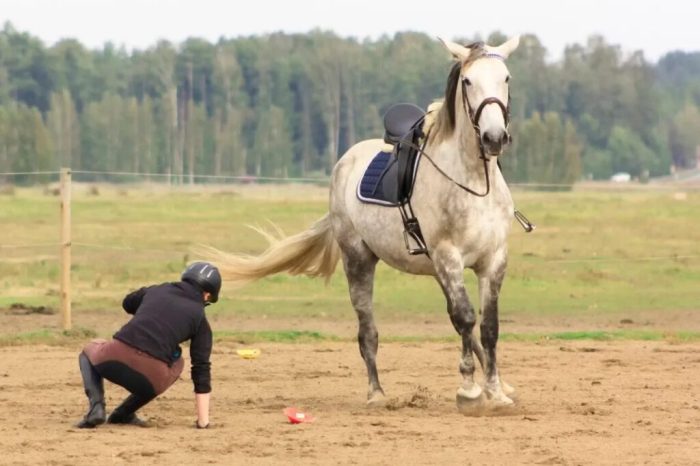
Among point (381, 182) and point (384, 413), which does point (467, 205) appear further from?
point (384, 413)

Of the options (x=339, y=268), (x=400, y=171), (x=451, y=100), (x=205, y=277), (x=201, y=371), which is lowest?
(x=339, y=268)

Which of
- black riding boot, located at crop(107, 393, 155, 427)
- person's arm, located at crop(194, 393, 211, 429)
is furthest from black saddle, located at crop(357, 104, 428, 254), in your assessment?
black riding boot, located at crop(107, 393, 155, 427)

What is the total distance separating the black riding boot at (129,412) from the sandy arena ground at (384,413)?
0.42 feet

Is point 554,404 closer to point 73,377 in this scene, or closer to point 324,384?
point 324,384

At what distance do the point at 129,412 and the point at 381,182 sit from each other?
8.19 ft

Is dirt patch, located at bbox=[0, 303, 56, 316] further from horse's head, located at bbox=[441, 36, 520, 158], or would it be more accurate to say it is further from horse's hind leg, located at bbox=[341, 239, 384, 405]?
horse's head, located at bbox=[441, 36, 520, 158]

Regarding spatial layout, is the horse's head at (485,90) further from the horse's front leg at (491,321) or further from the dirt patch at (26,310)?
the dirt patch at (26,310)

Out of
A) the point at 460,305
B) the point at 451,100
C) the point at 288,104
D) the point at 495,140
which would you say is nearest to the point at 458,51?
the point at 451,100

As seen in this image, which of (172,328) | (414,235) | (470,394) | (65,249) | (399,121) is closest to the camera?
(172,328)

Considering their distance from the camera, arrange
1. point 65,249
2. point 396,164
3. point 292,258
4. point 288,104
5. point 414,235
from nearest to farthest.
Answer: point 414,235 → point 396,164 → point 292,258 → point 65,249 → point 288,104

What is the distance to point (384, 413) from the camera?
960 cm

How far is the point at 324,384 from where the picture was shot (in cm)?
1126

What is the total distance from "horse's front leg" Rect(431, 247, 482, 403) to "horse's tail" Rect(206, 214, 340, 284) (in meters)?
2.26

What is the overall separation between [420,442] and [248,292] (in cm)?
1322
